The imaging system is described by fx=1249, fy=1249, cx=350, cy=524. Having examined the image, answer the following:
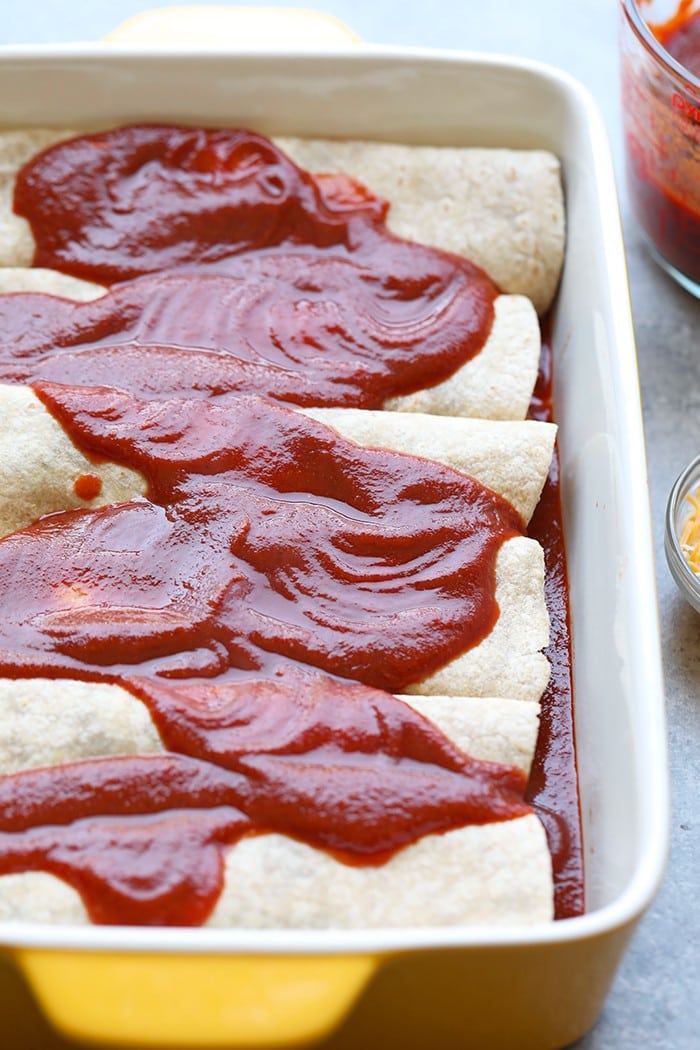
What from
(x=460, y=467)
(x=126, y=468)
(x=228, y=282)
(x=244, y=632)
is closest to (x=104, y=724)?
(x=244, y=632)

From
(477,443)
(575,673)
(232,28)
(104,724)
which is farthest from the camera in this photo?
(232,28)

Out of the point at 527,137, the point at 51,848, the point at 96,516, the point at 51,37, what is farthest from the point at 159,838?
the point at 51,37

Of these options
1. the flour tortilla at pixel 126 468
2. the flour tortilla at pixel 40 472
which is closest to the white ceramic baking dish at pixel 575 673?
the flour tortilla at pixel 126 468

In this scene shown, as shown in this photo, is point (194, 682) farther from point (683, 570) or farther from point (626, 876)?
point (683, 570)

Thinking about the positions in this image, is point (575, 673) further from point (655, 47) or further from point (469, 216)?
point (655, 47)

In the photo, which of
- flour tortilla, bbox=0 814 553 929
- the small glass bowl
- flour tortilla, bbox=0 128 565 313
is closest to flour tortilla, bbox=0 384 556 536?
the small glass bowl
